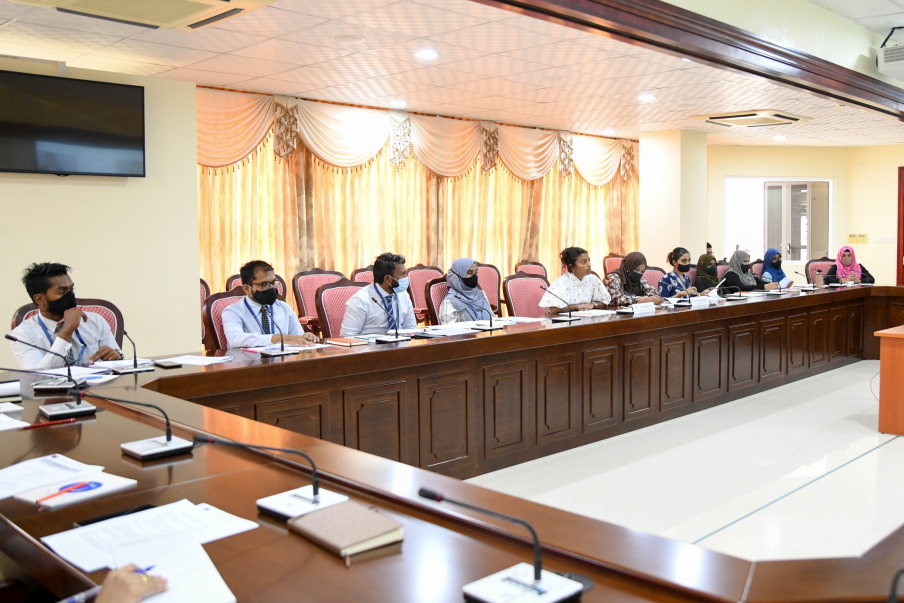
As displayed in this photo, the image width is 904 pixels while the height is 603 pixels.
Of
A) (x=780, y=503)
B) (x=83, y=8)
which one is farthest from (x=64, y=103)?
(x=780, y=503)

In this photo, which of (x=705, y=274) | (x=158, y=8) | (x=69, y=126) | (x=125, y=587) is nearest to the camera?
(x=125, y=587)

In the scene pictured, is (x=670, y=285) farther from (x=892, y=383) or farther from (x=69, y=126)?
(x=69, y=126)

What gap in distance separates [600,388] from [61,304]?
2963 mm

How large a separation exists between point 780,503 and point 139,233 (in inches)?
173

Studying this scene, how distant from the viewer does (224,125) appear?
6.68 metres

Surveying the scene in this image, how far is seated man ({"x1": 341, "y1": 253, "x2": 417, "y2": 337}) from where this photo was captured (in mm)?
4273

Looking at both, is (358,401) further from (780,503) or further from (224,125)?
(224,125)

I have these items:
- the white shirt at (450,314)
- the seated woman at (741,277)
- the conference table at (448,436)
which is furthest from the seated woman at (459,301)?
the seated woman at (741,277)

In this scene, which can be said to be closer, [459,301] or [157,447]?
[157,447]

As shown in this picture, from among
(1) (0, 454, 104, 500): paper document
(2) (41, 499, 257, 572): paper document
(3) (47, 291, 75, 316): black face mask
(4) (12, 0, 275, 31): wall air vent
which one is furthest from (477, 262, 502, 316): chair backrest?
(2) (41, 499, 257, 572): paper document

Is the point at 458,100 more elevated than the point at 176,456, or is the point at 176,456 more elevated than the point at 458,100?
the point at 458,100

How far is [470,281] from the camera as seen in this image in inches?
193

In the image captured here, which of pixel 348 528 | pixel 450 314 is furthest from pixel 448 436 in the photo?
pixel 348 528

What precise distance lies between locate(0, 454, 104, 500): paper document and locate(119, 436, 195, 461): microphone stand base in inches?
3.7
